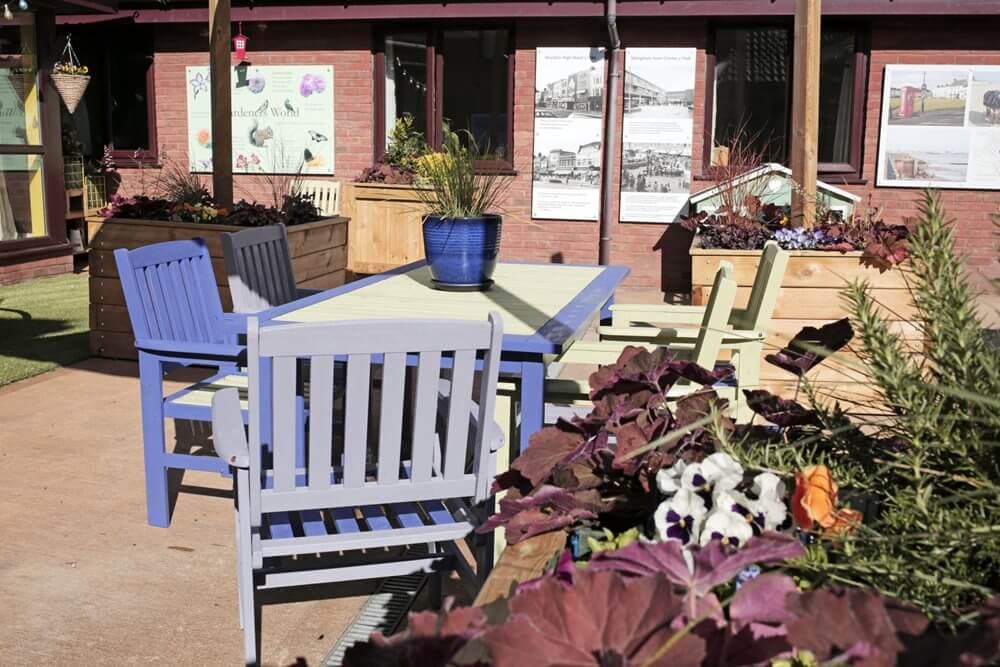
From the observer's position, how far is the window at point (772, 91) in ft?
32.5

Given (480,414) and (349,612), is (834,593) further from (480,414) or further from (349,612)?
(349,612)

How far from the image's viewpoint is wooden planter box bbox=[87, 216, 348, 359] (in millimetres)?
6176

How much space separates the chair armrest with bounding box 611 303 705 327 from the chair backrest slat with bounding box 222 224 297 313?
147cm

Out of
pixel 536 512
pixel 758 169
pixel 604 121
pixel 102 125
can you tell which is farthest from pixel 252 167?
pixel 536 512

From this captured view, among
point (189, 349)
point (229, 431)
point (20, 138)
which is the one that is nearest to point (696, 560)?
point (229, 431)

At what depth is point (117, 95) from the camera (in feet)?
38.5

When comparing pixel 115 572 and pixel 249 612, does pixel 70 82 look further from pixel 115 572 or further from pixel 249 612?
pixel 249 612

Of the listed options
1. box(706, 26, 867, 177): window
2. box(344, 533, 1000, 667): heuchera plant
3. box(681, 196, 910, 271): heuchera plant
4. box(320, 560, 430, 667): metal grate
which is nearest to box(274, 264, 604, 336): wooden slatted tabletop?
box(320, 560, 430, 667): metal grate

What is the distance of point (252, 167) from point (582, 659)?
1101 centimetres

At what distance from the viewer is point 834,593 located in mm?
659

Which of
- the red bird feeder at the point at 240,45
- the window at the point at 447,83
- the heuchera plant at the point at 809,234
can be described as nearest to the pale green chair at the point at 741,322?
the heuchera plant at the point at 809,234

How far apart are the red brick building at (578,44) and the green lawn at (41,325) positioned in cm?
265

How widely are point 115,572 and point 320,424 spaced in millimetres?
1350

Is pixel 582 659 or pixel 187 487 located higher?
pixel 582 659
